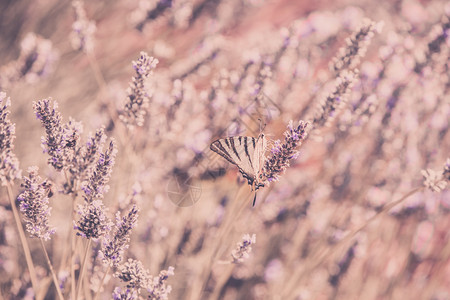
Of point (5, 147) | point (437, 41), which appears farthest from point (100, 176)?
point (437, 41)

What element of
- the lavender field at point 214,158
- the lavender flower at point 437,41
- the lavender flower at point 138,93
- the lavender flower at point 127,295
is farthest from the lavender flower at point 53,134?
the lavender flower at point 437,41

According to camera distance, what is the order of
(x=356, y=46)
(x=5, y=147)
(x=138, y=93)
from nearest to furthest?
(x=5, y=147)
(x=138, y=93)
(x=356, y=46)

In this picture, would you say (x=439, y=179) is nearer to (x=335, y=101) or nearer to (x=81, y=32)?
(x=335, y=101)

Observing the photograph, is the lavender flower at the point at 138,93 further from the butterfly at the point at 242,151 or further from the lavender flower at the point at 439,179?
the lavender flower at the point at 439,179

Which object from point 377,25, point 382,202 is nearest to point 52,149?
point 377,25

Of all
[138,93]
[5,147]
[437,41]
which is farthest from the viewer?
[437,41]

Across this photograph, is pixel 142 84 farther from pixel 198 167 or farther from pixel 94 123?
pixel 94 123

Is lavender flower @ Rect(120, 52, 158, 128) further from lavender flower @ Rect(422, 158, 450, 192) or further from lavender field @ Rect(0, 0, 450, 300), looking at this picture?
lavender flower @ Rect(422, 158, 450, 192)

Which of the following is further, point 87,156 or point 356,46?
point 356,46
